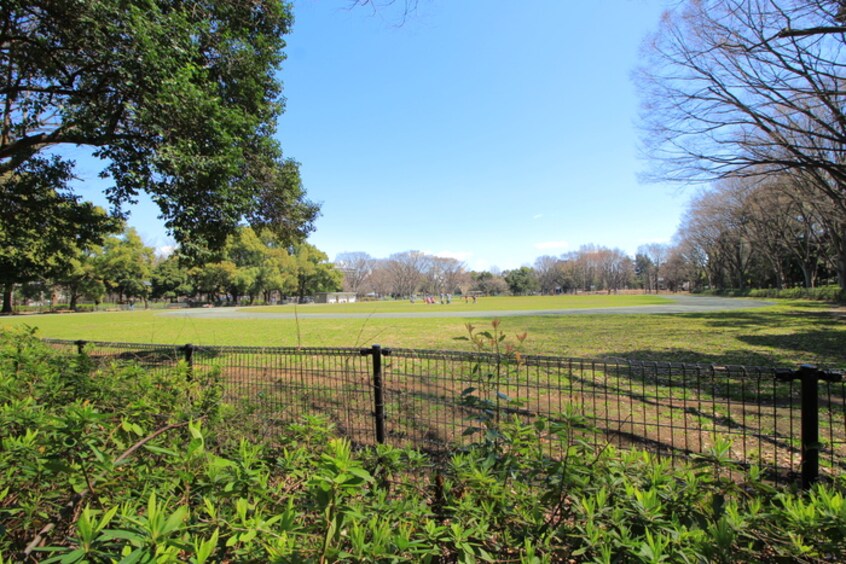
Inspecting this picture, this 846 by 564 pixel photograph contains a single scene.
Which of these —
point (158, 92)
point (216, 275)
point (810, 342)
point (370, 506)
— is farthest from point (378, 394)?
point (216, 275)

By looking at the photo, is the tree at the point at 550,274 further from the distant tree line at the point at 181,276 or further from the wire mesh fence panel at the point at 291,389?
the wire mesh fence panel at the point at 291,389

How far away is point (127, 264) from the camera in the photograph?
161ft

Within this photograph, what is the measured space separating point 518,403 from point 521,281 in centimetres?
10664

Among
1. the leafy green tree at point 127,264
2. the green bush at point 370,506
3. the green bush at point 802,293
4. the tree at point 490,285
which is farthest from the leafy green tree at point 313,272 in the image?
the green bush at point 370,506

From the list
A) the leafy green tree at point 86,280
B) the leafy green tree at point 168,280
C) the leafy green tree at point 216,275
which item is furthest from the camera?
the leafy green tree at point 168,280

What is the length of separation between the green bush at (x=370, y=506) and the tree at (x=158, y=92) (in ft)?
18.5

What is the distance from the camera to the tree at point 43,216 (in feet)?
26.3

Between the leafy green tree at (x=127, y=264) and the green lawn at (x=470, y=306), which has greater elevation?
the leafy green tree at (x=127, y=264)

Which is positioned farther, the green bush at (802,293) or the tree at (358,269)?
the tree at (358,269)

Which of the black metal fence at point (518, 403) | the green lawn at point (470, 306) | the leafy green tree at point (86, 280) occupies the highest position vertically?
the leafy green tree at point (86, 280)

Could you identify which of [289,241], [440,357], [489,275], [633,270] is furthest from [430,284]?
[440,357]

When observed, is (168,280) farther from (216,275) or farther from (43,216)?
(43,216)

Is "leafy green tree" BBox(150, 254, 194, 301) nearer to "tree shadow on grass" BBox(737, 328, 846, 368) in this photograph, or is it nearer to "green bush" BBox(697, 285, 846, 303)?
"tree shadow on grass" BBox(737, 328, 846, 368)

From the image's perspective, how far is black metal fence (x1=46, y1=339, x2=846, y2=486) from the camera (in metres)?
2.44
